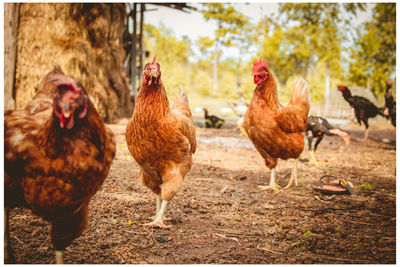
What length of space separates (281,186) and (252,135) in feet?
2.76

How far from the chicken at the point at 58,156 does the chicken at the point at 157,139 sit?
0.78 m

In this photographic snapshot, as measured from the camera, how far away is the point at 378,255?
2.11 m

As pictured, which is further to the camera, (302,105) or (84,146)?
(302,105)

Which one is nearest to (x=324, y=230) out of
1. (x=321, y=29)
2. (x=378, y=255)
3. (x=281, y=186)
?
(x=378, y=255)

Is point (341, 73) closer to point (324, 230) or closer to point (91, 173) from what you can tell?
point (324, 230)

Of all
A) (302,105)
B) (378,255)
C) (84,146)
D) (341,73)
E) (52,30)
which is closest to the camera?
(84,146)

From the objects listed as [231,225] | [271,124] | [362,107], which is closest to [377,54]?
[362,107]

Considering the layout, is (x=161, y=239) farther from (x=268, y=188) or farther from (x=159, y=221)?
(x=268, y=188)

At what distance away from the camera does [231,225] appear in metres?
2.66

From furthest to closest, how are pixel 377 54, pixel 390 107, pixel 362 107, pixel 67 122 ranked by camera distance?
pixel 377 54
pixel 362 107
pixel 390 107
pixel 67 122

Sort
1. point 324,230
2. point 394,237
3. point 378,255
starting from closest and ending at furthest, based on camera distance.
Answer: point 378,255 < point 394,237 < point 324,230

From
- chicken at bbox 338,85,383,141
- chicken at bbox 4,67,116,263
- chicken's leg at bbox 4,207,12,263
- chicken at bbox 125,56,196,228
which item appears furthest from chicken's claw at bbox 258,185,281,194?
chicken at bbox 338,85,383,141

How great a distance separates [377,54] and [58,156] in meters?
13.8

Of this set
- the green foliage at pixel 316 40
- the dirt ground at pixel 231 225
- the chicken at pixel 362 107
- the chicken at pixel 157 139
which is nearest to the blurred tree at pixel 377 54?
the green foliage at pixel 316 40
